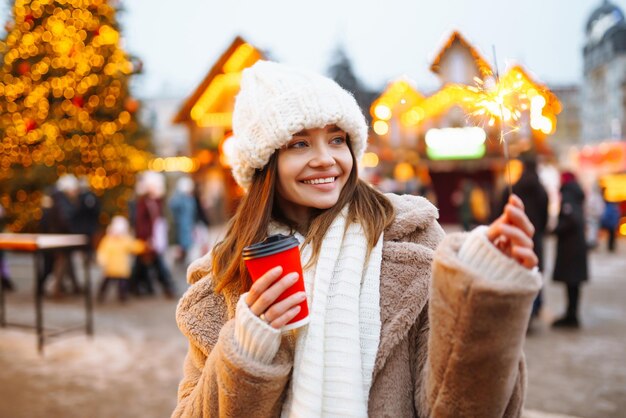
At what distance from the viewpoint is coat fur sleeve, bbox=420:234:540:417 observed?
3.56 feet

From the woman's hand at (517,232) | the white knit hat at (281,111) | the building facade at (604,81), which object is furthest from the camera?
the building facade at (604,81)

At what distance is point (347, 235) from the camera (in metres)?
1.59

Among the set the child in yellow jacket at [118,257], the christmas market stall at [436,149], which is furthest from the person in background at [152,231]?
the christmas market stall at [436,149]

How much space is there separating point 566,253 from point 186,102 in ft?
62.3

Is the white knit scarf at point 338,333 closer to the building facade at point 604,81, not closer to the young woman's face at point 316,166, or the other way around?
the young woman's face at point 316,166

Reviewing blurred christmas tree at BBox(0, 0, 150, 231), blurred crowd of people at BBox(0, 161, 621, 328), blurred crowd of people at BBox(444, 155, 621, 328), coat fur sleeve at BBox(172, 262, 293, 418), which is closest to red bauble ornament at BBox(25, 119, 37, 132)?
blurred christmas tree at BBox(0, 0, 150, 231)

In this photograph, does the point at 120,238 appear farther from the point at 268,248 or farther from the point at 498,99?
the point at 498,99

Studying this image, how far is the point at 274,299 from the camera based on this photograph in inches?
52.0

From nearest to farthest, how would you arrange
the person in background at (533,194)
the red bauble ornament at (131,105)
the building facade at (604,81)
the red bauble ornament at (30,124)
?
1. the person in background at (533,194)
2. the red bauble ornament at (30,124)
3. the red bauble ornament at (131,105)
4. the building facade at (604,81)

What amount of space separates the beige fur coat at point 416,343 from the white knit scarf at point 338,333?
0.03 m

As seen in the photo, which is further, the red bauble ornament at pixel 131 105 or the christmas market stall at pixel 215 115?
the christmas market stall at pixel 215 115

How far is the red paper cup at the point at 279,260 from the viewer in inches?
51.2

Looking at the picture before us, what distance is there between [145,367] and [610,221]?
1174cm

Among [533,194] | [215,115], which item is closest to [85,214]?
[533,194]
